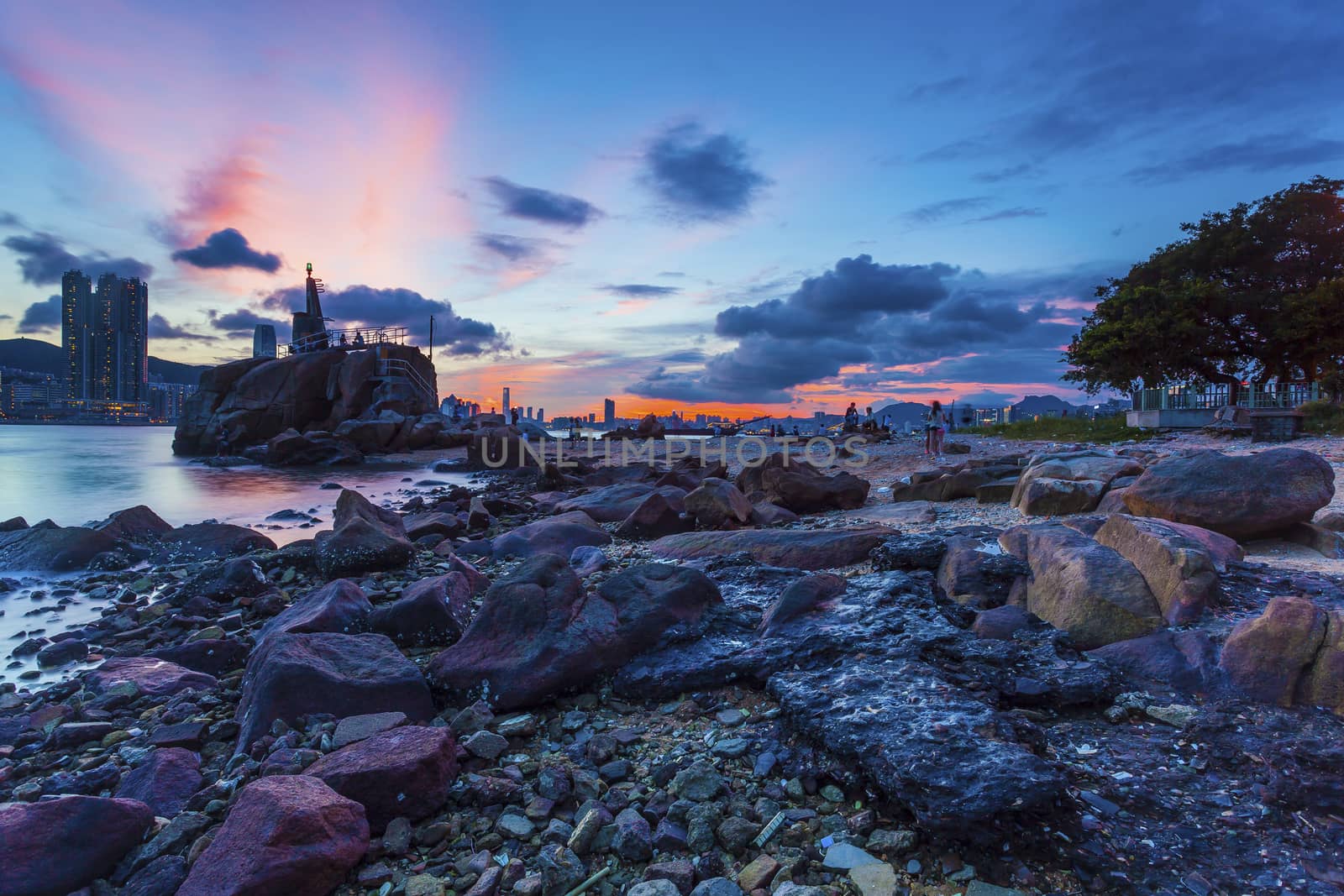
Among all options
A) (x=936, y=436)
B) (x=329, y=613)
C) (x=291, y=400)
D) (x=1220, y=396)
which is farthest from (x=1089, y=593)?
(x=291, y=400)

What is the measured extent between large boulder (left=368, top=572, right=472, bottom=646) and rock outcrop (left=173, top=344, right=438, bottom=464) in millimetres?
37812

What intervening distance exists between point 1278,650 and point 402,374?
51.6m

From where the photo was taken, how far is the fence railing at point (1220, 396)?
75.2ft

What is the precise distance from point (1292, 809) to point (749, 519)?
20.5 feet

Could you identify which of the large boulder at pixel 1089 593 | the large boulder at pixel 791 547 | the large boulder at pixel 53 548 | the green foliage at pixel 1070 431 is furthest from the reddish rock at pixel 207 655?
the green foliage at pixel 1070 431

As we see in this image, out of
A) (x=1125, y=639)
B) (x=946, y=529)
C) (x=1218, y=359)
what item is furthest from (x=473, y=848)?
(x=1218, y=359)

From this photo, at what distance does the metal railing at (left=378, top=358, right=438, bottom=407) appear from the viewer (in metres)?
47.2

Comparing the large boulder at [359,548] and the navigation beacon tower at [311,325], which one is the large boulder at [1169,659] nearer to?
the large boulder at [359,548]

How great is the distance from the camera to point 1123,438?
2108 centimetres

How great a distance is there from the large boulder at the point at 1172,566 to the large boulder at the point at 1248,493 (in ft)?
3.93

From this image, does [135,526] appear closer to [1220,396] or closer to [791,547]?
[791,547]

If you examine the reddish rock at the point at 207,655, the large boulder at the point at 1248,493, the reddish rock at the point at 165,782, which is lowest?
the reddish rock at the point at 207,655

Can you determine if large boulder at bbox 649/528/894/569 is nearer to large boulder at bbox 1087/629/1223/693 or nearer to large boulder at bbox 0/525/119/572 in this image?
large boulder at bbox 1087/629/1223/693

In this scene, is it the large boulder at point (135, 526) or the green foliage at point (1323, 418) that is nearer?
the large boulder at point (135, 526)
